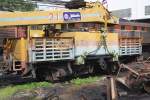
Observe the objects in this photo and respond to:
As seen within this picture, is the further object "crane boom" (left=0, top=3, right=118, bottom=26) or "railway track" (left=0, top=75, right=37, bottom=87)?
"railway track" (left=0, top=75, right=37, bottom=87)

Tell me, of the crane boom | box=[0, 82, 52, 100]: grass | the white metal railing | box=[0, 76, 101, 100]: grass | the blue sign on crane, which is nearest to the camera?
box=[0, 82, 52, 100]: grass

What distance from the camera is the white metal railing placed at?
1521 centimetres

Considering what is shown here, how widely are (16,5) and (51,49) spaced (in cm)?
1301

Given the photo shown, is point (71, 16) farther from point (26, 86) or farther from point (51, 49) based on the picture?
point (26, 86)

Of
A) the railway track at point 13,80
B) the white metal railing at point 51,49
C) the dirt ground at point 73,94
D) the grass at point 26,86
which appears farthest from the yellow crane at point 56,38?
the dirt ground at point 73,94

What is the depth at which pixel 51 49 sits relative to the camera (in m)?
15.7

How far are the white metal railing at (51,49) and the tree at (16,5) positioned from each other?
11.5 metres

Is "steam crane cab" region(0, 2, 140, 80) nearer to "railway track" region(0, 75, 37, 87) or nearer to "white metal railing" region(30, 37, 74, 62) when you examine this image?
"white metal railing" region(30, 37, 74, 62)

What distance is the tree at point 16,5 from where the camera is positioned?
88.5ft

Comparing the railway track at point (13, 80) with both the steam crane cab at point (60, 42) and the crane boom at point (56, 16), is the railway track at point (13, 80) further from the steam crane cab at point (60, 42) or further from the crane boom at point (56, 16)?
the crane boom at point (56, 16)

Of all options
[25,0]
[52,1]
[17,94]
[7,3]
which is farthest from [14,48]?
[52,1]

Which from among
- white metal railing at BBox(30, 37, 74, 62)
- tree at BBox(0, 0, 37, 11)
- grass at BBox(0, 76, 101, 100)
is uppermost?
tree at BBox(0, 0, 37, 11)

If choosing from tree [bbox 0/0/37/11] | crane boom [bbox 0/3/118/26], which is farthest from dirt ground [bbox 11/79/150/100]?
tree [bbox 0/0/37/11]

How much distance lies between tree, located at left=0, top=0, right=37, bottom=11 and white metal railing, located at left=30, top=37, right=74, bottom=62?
11511 mm
